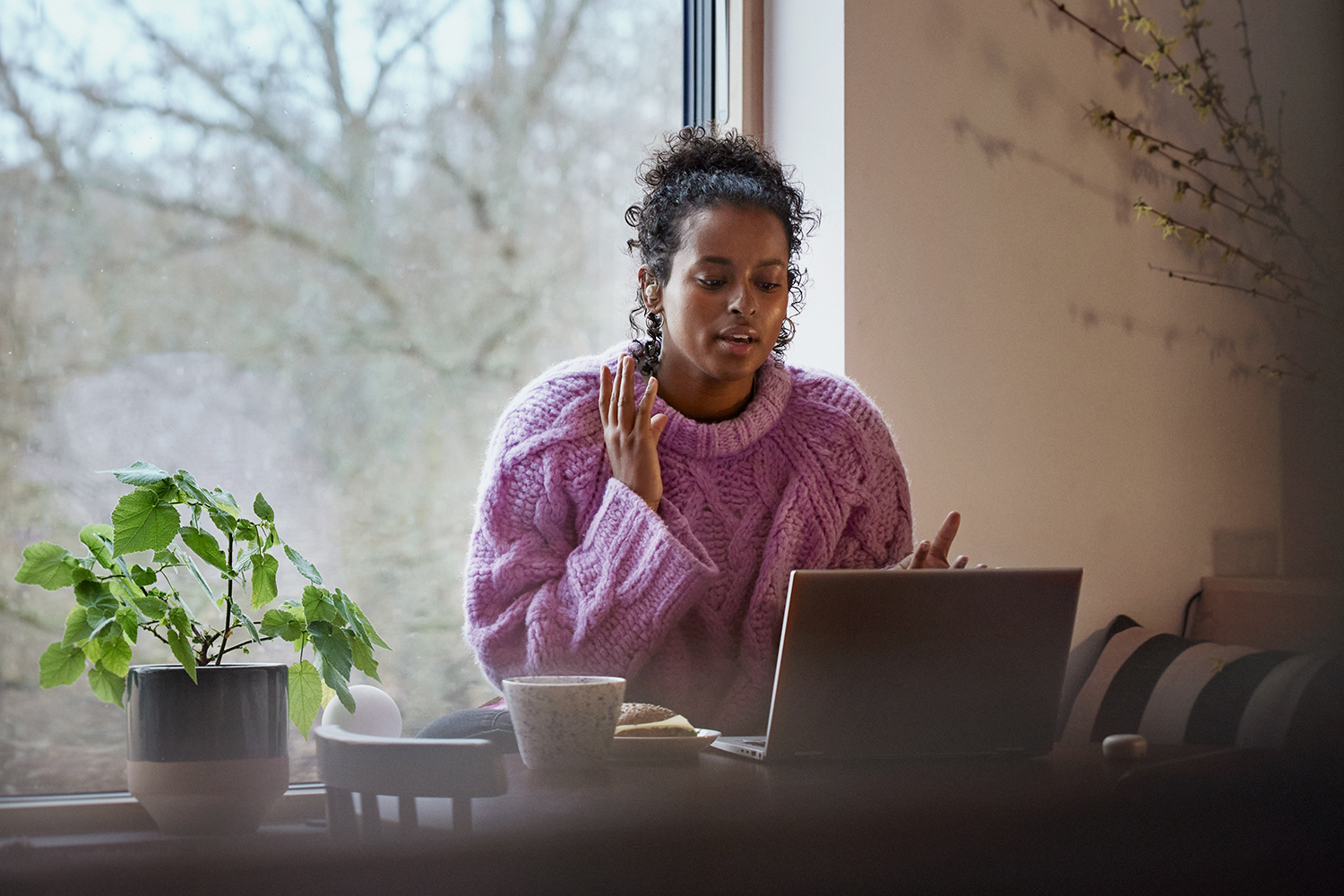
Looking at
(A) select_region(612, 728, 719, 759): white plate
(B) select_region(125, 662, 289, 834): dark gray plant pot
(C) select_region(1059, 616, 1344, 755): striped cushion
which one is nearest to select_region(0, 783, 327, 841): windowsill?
(B) select_region(125, 662, 289, 834): dark gray plant pot

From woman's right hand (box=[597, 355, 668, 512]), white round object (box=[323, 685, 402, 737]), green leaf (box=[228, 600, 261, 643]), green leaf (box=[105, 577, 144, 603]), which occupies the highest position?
woman's right hand (box=[597, 355, 668, 512])

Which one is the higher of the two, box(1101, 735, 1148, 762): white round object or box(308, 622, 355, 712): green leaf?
box(308, 622, 355, 712): green leaf

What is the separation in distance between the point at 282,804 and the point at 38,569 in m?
0.22

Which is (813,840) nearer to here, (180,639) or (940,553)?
(180,639)

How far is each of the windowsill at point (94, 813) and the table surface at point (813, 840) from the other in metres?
0.02

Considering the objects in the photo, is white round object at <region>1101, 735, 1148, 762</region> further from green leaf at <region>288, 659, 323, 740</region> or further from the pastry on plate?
green leaf at <region>288, 659, 323, 740</region>

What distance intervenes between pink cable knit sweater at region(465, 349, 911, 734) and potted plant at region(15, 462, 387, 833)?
1.97 ft

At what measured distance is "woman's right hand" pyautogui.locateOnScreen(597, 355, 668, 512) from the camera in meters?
1.29

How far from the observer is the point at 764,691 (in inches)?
55.0

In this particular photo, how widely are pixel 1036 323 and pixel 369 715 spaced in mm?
1321

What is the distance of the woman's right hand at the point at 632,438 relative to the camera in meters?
1.29

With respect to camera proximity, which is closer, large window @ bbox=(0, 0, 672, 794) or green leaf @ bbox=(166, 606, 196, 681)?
green leaf @ bbox=(166, 606, 196, 681)

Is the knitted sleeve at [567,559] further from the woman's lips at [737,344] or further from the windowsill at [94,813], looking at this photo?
the windowsill at [94,813]

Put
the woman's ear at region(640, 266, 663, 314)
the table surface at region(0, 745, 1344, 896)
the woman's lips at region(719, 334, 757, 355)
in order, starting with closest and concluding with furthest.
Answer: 1. the table surface at region(0, 745, 1344, 896)
2. the woman's lips at region(719, 334, 757, 355)
3. the woman's ear at region(640, 266, 663, 314)
